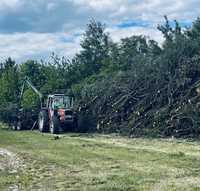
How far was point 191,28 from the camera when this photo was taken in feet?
92.5

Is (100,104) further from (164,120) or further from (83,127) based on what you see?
(164,120)

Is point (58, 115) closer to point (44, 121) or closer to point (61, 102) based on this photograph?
point (61, 102)

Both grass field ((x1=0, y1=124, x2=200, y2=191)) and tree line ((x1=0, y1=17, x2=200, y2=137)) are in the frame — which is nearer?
grass field ((x1=0, y1=124, x2=200, y2=191))

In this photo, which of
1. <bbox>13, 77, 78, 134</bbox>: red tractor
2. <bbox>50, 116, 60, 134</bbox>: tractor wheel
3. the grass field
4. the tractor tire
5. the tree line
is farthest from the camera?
the tractor tire

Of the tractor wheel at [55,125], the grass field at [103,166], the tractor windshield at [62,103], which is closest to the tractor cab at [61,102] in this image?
the tractor windshield at [62,103]

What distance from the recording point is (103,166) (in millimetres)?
12000

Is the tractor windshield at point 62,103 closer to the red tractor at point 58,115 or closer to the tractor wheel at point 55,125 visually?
the red tractor at point 58,115

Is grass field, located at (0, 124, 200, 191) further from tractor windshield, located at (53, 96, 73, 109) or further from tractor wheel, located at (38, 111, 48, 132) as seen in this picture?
tractor wheel, located at (38, 111, 48, 132)

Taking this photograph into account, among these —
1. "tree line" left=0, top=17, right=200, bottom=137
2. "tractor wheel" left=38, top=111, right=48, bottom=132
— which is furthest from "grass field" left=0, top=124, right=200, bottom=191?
"tractor wheel" left=38, top=111, right=48, bottom=132

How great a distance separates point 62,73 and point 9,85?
7.54 meters

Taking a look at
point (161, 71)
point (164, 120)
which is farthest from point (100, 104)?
point (164, 120)

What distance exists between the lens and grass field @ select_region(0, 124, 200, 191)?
9.50m

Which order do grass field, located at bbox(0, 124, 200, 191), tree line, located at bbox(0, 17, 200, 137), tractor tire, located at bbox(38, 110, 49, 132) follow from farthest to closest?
tractor tire, located at bbox(38, 110, 49, 132), tree line, located at bbox(0, 17, 200, 137), grass field, located at bbox(0, 124, 200, 191)

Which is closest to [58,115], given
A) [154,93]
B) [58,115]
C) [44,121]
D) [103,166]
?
[58,115]
